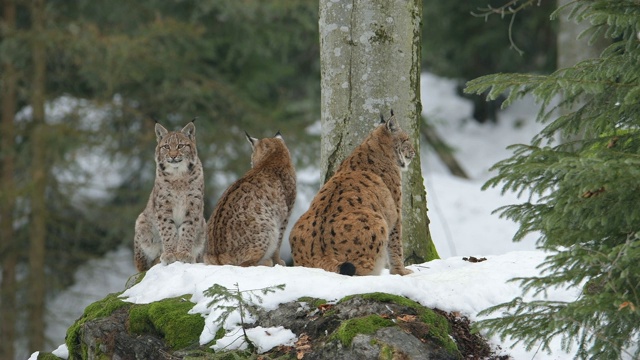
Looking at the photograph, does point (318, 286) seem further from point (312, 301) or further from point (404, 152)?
point (404, 152)

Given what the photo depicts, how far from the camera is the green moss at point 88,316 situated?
7.18 metres

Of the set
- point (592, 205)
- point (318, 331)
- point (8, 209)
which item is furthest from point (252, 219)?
point (8, 209)

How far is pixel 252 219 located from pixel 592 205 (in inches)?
121

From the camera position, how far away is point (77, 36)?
15.8 meters

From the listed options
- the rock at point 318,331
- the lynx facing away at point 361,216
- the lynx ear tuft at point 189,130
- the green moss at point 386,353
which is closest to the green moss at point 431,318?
the rock at point 318,331

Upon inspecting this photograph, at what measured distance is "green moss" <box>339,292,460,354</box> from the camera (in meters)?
6.20

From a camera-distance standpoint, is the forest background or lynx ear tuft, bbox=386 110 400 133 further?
the forest background

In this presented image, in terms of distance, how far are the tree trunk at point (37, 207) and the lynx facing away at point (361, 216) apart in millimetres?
8906

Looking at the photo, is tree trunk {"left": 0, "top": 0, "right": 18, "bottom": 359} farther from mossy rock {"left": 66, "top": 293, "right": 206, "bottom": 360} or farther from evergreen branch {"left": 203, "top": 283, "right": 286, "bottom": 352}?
evergreen branch {"left": 203, "top": 283, "right": 286, "bottom": 352}

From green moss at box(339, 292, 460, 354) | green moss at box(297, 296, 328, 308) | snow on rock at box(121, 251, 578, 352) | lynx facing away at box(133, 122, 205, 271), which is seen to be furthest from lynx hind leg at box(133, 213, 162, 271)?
green moss at box(339, 292, 460, 354)

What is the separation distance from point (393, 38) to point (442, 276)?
224 centimetres

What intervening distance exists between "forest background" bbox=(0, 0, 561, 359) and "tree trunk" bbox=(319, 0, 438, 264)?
7.16 m

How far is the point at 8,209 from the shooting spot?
1617 cm

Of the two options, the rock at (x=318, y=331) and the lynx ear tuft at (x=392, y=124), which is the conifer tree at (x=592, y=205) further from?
the lynx ear tuft at (x=392, y=124)
